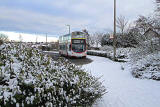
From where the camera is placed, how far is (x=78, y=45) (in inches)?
693

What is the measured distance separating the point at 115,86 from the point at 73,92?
399cm

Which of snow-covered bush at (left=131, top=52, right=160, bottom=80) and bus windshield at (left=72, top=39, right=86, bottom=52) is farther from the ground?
bus windshield at (left=72, top=39, right=86, bottom=52)

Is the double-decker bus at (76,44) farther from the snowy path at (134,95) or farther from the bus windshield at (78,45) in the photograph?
the snowy path at (134,95)

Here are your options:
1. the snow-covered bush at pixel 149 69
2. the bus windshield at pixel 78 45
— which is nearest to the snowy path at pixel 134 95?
the snow-covered bush at pixel 149 69

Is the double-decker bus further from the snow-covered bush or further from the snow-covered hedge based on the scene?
the snow-covered hedge

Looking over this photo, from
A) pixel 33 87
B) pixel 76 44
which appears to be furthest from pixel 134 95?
pixel 76 44

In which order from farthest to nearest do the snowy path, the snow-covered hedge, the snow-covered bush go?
1. the snow-covered bush
2. the snowy path
3. the snow-covered hedge

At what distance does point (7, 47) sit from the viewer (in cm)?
322

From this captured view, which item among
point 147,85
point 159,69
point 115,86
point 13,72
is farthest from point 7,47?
point 159,69

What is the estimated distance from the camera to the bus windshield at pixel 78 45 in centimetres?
1742

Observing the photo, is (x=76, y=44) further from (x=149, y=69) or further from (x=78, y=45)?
(x=149, y=69)

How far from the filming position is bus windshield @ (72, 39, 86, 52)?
1742cm

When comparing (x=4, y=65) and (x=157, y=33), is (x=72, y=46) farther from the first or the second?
(x=4, y=65)

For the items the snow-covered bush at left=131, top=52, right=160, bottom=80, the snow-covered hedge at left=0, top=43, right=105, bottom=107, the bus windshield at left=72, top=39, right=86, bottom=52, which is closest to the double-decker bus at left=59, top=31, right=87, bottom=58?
the bus windshield at left=72, top=39, right=86, bottom=52
